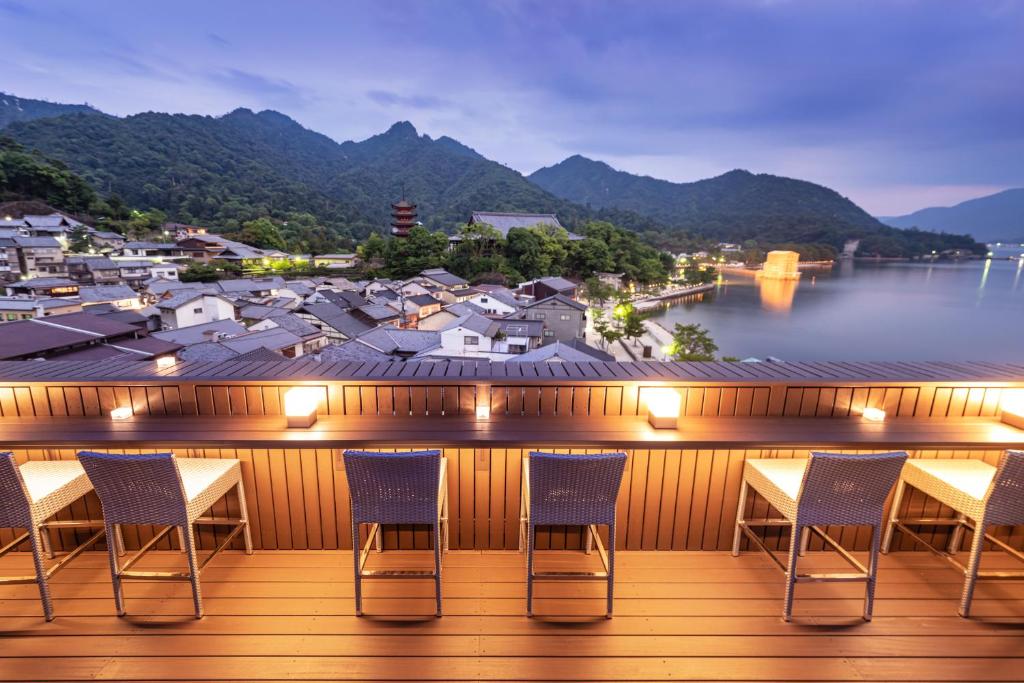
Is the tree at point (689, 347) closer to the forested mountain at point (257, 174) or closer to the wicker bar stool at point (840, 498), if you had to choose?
the wicker bar stool at point (840, 498)

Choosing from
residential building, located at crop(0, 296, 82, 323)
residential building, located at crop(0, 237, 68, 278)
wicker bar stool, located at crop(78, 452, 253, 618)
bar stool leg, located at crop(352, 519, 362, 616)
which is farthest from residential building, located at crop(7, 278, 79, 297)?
bar stool leg, located at crop(352, 519, 362, 616)

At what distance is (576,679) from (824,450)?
6.10 ft

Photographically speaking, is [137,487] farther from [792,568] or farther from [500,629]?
[792,568]

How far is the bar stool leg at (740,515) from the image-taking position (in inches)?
97.6

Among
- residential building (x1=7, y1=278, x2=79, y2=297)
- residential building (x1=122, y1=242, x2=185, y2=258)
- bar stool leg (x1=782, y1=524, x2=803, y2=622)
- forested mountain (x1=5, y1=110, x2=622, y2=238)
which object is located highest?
forested mountain (x1=5, y1=110, x2=622, y2=238)

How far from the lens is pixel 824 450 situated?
231 centimetres

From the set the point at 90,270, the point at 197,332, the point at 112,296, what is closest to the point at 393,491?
the point at 197,332

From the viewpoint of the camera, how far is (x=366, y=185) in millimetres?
81875

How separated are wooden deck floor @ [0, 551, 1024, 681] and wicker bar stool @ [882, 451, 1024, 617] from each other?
22cm

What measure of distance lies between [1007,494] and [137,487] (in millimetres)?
4262

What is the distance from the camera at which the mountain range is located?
5472 cm

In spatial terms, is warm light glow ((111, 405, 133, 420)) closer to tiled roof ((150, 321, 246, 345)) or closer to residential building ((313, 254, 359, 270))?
tiled roof ((150, 321, 246, 345))

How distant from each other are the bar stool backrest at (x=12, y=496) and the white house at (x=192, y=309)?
923 inches

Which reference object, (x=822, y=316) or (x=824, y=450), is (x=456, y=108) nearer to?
(x=822, y=316)
